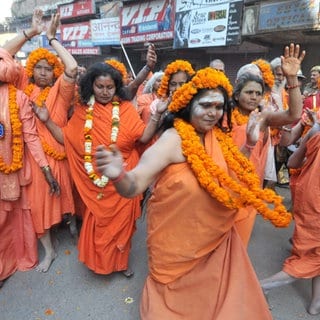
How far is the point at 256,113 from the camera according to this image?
8.02 feet

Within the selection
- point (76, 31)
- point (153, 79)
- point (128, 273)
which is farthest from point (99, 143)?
point (76, 31)

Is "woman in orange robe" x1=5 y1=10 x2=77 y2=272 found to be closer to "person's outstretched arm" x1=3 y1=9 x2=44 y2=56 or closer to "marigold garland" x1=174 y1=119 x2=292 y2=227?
"person's outstretched arm" x1=3 y1=9 x2=44 y2=56

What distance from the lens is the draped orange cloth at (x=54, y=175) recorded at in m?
3.14

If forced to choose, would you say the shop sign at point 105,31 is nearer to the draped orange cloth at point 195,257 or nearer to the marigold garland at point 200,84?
the marigold garland at point 200,84

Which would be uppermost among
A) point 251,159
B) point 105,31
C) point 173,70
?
point 105,31

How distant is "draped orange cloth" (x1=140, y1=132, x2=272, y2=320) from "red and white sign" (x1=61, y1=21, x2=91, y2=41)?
1311 cm

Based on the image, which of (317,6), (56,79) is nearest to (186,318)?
(56,79)

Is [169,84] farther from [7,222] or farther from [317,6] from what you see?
[317,6]

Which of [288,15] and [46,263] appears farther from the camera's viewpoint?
[288,15]

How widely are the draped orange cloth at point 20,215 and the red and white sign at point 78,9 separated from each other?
39.7 feet

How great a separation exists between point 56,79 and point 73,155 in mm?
1010

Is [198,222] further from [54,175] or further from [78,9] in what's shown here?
[78,9]

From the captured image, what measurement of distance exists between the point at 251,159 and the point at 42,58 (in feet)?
7.46

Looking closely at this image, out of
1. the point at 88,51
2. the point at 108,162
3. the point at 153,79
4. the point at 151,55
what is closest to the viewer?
the point at 108,162
